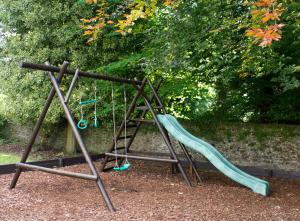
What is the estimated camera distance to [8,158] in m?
10.4

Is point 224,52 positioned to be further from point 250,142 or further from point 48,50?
point 48,50

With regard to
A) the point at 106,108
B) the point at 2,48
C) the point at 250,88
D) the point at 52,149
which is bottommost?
the point at 52,149

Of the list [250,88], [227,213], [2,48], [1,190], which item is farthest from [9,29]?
[227,213]

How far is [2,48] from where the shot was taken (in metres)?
10.9

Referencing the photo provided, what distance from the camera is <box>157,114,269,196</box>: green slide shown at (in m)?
6.16

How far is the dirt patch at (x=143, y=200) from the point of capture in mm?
4723

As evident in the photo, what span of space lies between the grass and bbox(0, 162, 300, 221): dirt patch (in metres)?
2.61

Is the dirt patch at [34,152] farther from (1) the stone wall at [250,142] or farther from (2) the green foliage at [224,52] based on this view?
(2) the green foliage at [224,52]

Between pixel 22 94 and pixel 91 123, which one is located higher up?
pixel 22 94

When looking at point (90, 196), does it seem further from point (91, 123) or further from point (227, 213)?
point (91, 123)

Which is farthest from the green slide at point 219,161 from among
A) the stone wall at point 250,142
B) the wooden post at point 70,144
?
the wooden post at point 70,144

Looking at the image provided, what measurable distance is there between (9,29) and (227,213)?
8.85m

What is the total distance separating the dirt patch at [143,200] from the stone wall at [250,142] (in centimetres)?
96

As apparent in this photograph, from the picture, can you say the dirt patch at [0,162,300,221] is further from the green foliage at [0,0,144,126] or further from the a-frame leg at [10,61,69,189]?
the green foliage at [0,0,144,126]
